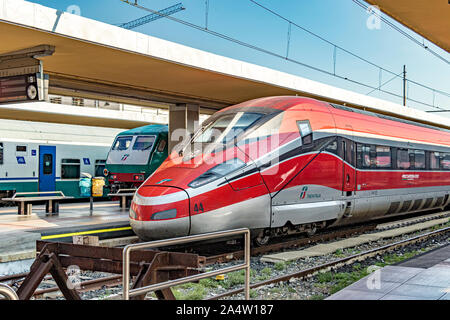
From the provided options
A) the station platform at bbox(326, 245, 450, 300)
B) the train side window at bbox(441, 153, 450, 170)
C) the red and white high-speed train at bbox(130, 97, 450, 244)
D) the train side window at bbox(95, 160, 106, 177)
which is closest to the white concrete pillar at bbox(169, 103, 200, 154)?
the train side window at bbox(95, 160, 106, 177)

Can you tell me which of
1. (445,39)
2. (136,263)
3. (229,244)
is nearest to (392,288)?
(136,263)

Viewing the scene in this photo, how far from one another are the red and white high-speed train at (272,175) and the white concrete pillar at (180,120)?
23.5 ft

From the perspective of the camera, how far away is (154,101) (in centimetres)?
1875

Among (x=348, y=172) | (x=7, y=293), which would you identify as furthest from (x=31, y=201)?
(x=7, y=293)

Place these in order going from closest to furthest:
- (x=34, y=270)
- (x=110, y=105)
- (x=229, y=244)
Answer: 1. (x=34, y=270)
2. (x=229, y=244)
3. (x=110, y=105)

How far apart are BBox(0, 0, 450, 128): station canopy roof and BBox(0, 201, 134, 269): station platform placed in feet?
12.9

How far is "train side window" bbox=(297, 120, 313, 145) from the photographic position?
404 inches

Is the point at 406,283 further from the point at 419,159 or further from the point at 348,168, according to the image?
the point at 419,159

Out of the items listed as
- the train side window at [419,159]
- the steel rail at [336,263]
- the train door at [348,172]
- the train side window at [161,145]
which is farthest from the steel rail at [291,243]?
the train side window at [161,145]

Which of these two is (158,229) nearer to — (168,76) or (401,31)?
(168,76)

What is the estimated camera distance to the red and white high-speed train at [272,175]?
8.70 meters

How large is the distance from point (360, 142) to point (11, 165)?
1283cm

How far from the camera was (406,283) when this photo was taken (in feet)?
21.5

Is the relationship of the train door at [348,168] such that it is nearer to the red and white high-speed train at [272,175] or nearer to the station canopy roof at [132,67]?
the red and white high-speed train at [272,175]
